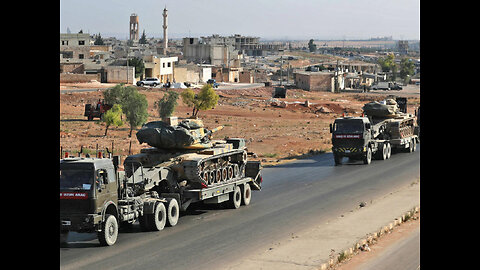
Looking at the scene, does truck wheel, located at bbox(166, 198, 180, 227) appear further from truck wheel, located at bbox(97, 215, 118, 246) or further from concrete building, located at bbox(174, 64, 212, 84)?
concrete building, located at bbox(174, 64, 212, 84)

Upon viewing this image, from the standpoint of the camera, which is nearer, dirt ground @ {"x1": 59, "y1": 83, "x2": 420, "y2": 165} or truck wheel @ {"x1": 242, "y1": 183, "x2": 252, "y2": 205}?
truck wheel @ {"x1": 242, "y1": 183, "x2": 252, "y2": 205}

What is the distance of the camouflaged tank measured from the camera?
22.2 meters

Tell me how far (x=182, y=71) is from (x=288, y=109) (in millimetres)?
30710

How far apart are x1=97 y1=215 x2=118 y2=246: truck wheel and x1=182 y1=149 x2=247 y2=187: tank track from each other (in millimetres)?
4081

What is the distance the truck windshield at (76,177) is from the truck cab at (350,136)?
20057 mm

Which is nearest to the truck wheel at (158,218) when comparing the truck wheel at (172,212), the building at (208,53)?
the truck wheel at (172,212)

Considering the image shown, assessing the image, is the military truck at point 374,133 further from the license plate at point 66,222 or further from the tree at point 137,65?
the tree at point 137,65

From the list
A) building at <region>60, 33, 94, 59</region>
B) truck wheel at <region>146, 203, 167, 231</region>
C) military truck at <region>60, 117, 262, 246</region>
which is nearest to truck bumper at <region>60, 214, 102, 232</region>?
military truck at <region>60, 117, 262, 246</region>

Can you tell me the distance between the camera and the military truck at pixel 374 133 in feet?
118

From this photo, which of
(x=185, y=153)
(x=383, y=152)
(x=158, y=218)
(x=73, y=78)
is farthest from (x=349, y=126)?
(x=73, y=78)

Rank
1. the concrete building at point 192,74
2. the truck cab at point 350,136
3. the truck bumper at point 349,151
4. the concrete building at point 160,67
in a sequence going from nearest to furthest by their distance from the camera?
the truck cab at point 350,136 < the truck bumper at point 349,151 < the concrete building at point 160,67 < the concrete building at point 192,74

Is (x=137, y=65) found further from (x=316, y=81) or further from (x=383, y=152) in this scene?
(x=383, y=152)

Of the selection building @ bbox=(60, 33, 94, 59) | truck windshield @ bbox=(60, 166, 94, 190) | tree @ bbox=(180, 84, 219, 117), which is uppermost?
building @ bbox=(60, 33, 94, 59)
